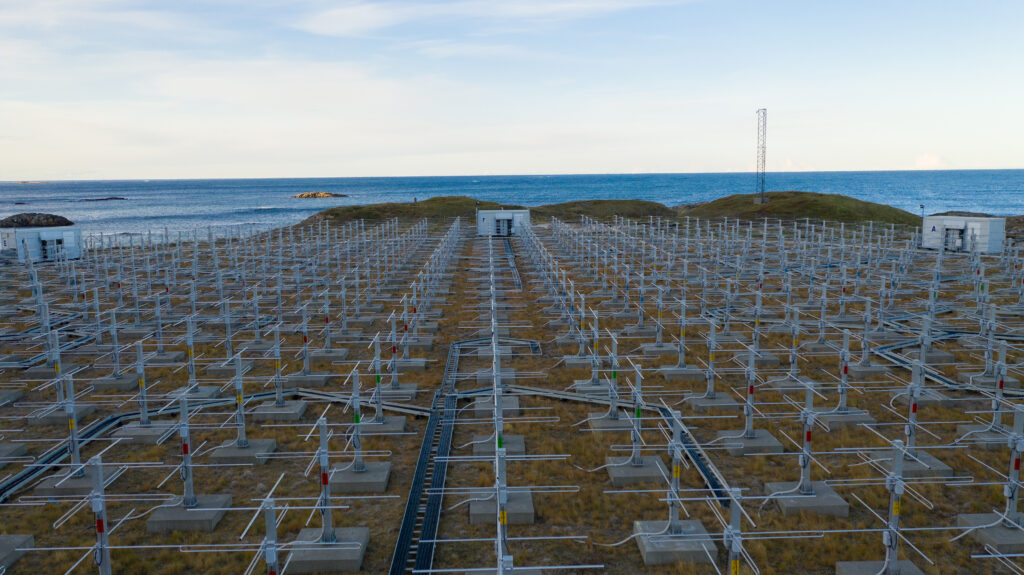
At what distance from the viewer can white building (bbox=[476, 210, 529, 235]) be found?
5525 centimetres

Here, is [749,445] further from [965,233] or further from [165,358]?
[965,233]

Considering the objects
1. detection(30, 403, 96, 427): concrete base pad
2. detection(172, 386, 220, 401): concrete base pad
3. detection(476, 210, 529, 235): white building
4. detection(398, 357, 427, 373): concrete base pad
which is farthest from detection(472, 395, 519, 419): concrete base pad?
detection(476, 210, 529, 235): white building

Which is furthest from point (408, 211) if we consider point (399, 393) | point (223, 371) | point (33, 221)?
point (399, 393)

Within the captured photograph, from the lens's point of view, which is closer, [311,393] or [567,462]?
[567,462]

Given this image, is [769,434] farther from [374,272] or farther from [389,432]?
[374,272]

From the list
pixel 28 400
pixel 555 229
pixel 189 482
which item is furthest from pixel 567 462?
pixel 555 229

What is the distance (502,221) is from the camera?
2196 inches

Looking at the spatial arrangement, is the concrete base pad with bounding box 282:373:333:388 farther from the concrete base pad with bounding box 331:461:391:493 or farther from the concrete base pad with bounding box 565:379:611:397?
the concrete base pad with bounding box 565:379:611:397

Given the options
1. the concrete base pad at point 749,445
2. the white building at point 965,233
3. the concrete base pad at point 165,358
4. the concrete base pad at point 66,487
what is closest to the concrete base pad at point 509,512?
the concrete base pad at point 749,445

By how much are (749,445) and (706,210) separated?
64698 millimetres

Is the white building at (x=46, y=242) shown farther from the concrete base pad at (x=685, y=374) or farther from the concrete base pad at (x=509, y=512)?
the concrete base pad at (x=509, y=512)

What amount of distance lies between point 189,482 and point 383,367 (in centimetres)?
816

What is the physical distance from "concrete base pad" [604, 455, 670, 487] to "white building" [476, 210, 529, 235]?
43895 millimetres

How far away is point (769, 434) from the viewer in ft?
43.2
